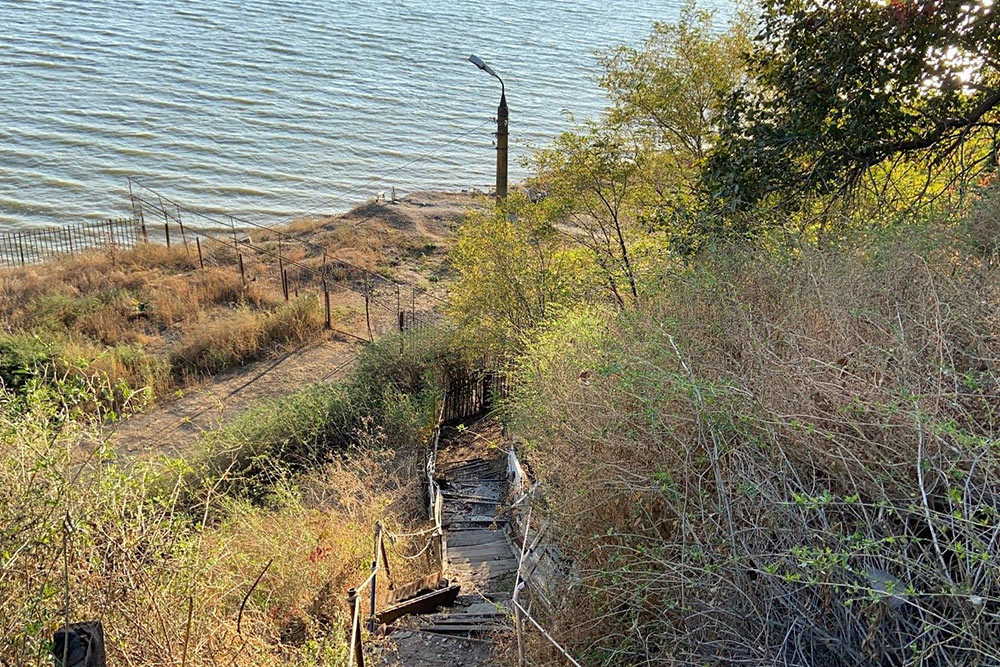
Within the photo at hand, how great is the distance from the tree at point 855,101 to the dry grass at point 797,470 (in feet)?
8.18

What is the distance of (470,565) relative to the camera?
325 inches

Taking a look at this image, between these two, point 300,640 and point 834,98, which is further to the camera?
point 834,98

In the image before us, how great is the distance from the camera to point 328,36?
48.0 m

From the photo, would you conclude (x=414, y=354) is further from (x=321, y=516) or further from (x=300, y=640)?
(x=300, y=640)

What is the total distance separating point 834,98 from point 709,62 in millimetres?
4947

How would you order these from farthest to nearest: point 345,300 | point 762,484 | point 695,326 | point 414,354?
point 345,300 → point 414,354 → point 695,326 → point 762,484

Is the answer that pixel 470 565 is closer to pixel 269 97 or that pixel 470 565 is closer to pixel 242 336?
pixel 242 336

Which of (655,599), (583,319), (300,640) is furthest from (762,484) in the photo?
(583,319)

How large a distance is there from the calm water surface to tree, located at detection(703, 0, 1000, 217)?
18675 mm

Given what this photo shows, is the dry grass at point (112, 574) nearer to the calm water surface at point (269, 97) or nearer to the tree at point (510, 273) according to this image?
the tree at point (510, 273)

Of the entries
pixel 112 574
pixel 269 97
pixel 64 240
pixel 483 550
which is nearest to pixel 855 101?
pixel 483 550

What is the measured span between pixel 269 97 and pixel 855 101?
35.7m

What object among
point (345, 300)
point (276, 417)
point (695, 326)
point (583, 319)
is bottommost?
point (345, 300)

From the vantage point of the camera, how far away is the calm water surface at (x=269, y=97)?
3017cm
